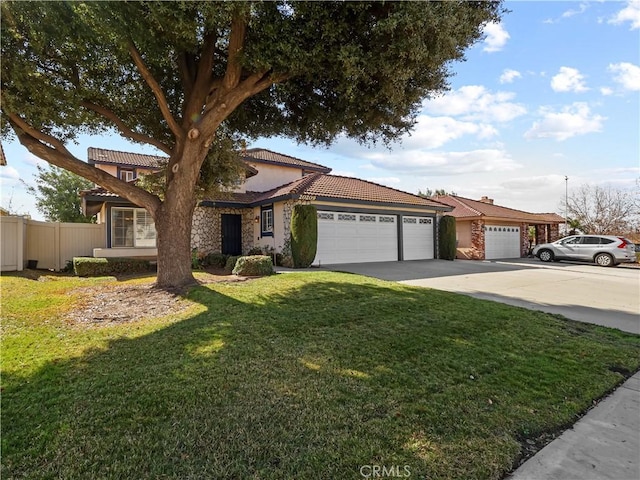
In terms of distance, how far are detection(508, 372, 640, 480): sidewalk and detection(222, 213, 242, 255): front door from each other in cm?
1548

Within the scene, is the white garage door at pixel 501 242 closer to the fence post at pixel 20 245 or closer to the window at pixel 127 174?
the fence post at pixel 20 245

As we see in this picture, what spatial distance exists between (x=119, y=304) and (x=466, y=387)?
264 inches

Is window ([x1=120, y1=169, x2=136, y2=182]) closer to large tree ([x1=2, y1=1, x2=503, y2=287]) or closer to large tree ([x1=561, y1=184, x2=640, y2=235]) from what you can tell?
large tree ([x1=2, y1=1, x2=503, y2=287])

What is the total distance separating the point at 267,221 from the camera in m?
15.8

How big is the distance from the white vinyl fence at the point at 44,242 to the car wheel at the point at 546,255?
898 inches

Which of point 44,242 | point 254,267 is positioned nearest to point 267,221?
point 254,267

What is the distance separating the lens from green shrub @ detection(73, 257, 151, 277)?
12250 millimetres

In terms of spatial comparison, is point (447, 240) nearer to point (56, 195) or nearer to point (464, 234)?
point (464, 234)

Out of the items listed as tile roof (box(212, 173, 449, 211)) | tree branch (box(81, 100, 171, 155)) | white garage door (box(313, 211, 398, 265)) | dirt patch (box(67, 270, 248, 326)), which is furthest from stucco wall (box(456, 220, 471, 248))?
tree branch (box(81, 100, 171, 155))

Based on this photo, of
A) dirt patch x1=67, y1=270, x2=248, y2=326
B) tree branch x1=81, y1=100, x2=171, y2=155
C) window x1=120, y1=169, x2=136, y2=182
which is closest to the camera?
dirt patch x1=67, y1=270, x2=248, y2=326

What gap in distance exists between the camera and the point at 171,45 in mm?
8227

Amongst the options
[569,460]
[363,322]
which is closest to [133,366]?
[363,322]

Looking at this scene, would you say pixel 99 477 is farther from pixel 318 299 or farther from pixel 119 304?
pixel 119 304

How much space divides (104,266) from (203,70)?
8179 mm
